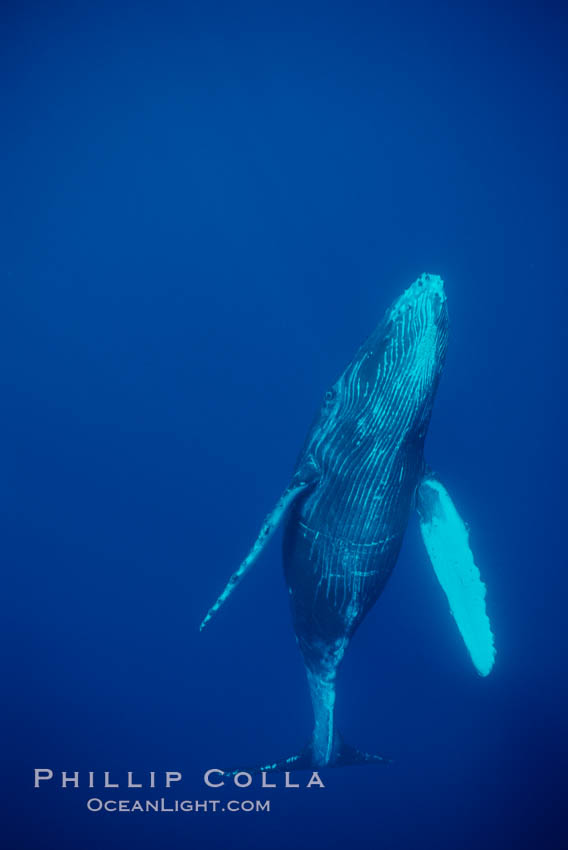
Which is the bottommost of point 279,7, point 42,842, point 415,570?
point 42,842

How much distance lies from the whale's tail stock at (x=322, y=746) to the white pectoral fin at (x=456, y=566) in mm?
1627

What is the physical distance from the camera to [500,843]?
9.03 m

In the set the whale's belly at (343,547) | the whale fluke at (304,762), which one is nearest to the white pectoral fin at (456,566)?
the whale's belly at (343,547)

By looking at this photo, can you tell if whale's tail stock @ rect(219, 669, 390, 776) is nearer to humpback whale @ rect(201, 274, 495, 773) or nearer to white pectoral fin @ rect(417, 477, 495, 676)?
humpback whale @ rect(201, 274, 495, 773)

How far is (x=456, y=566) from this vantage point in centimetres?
548

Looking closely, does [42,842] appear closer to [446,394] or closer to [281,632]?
[281,632]

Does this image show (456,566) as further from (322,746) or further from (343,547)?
(322,746)

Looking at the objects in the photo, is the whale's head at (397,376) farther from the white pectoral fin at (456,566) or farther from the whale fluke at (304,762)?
the whale fluke at (304,762)

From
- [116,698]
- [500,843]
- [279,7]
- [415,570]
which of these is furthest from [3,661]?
[279,7]

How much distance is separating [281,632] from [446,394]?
513cm

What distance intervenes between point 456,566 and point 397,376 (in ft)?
7.14

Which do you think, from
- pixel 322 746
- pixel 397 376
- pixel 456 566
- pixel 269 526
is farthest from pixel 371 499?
pixel 322 746

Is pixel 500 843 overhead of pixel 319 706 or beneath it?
beneath

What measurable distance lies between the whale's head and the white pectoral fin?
2.67 ft
